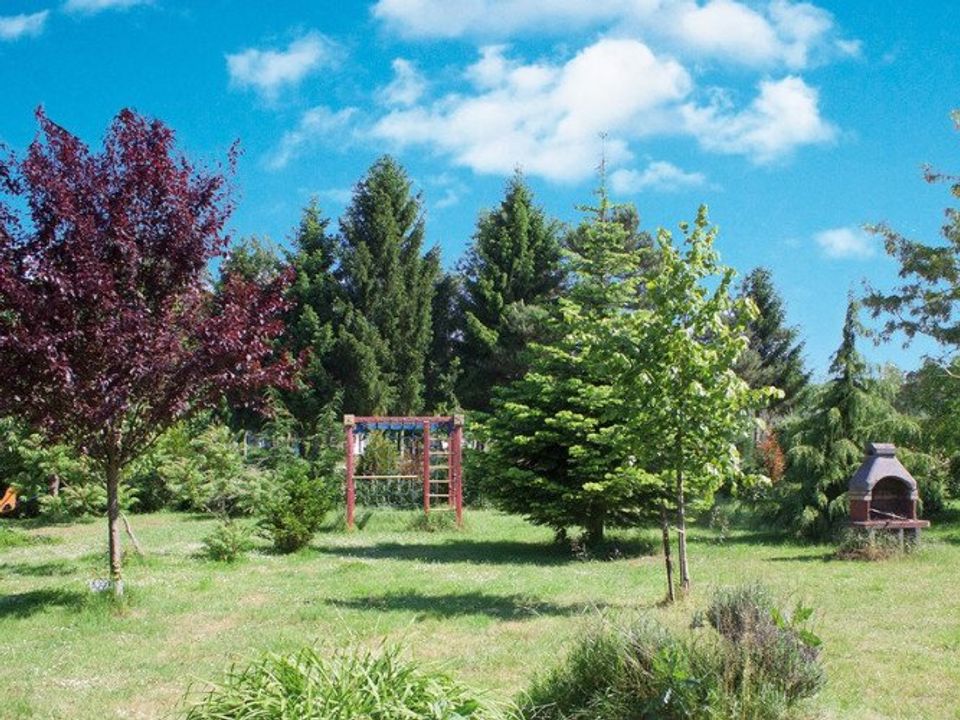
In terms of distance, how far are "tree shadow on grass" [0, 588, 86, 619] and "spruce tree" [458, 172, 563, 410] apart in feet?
80.2

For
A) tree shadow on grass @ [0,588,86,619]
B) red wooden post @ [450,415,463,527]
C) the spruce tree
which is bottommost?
tree shadow on grass @ [0,588,86,619]

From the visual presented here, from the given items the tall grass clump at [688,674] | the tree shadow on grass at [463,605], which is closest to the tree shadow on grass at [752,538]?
the tree shadow on grass at [463,605]

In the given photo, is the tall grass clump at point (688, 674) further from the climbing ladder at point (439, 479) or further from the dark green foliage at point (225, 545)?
the climbing ladder at point (439, 479)

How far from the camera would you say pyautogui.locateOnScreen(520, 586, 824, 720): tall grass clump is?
5109 mm

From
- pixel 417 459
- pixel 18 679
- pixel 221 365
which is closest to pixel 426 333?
pixel 417 459

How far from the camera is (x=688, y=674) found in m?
5.24

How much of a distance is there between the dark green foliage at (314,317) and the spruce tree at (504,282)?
5216 mm

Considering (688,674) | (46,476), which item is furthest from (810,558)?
(46,476)

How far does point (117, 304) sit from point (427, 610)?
4.49 m

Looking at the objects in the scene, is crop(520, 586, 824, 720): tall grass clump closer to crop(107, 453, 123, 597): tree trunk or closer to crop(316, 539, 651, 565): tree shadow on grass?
crop(107, 453, 123, 597): tree trunk

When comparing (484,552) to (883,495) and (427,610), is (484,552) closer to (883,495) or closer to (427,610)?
(427,610)

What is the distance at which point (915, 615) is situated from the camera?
30.0 feet

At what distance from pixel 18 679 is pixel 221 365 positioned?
389 centimetres

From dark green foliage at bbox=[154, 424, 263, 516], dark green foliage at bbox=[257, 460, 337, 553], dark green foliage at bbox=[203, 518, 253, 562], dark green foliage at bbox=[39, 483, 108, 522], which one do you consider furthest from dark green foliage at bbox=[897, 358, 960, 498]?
dark green foliage at bbox=[39, 483, 108, 522]
